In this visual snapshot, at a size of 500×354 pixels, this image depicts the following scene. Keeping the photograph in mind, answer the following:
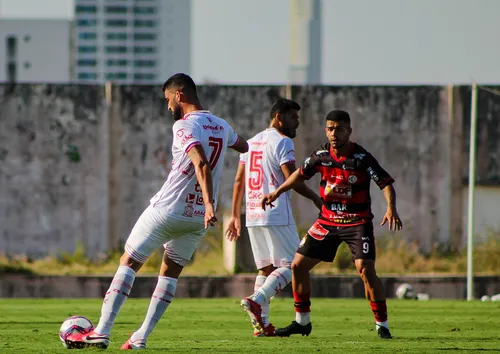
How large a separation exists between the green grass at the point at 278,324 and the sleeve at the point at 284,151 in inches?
62.0

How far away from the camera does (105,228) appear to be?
27984 millimetres

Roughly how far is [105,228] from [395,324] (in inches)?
630

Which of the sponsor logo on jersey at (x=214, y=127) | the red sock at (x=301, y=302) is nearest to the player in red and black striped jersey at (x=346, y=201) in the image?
the red sock at (x=301, y=302)

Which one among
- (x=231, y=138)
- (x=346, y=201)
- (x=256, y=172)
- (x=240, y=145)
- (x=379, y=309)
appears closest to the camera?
(x=231, y=138)

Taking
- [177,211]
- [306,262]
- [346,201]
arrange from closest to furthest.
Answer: [177,211] → [346,201] → [306,262]

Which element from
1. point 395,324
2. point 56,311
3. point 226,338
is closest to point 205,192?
point 226,338

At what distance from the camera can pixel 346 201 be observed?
10.3 meters

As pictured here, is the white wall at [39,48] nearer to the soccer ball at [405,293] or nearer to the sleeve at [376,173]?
the soccer ball at [405,293]

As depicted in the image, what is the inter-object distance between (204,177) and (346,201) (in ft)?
6.13

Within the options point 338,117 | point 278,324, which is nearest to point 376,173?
point 338,117

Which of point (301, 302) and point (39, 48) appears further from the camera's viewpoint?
point (39, 48)

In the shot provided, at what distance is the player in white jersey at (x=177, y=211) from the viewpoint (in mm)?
8953

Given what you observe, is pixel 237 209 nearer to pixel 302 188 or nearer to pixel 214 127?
pixel 302 188

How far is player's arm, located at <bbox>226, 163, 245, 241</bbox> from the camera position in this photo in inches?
448
